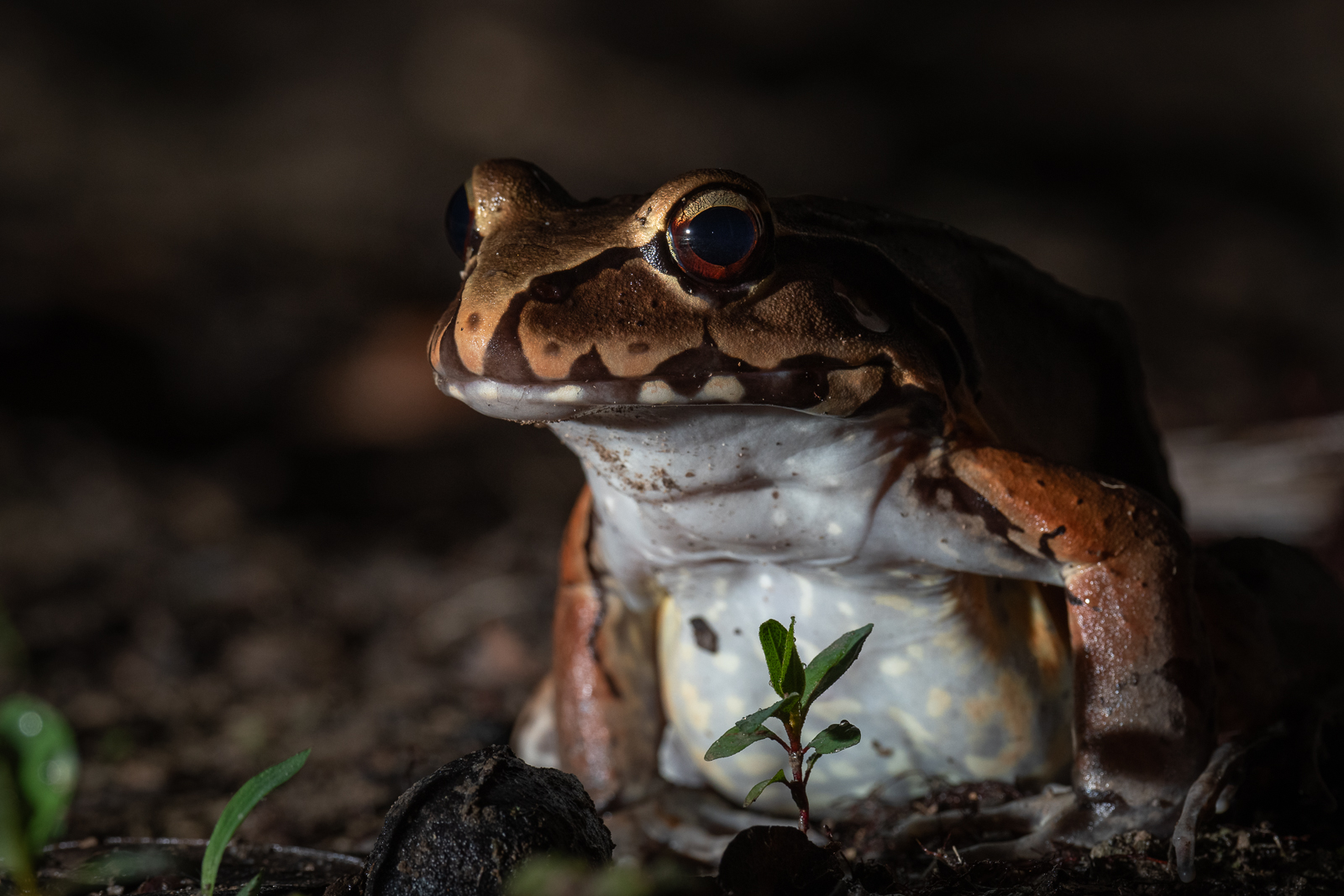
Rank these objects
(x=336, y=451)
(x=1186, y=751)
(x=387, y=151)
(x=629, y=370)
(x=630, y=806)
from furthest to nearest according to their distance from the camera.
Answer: (x=387, y=151) → (x=336, y=451) → (x=630, y=806) → (x=1186, y=751) → (x=629, y=370)

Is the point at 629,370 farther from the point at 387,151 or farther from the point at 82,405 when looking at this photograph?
the point at 387,151

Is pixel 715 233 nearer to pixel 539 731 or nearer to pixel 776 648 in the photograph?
pixel 776 648

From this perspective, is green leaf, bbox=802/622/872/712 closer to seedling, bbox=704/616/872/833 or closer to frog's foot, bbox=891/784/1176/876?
seedling, bbox=704/616/872/833

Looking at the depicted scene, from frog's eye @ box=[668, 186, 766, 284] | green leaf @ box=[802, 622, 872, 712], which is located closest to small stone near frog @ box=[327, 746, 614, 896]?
green leaf @ box=[802, 622, 872, 712]

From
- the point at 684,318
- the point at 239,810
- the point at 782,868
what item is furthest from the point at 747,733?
the point at 239,810

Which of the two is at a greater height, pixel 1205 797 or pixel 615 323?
pixel 615 323

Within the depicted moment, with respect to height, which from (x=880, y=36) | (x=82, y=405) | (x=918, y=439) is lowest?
(x=918, y=439)

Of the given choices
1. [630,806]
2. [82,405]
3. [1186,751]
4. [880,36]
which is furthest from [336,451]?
[880,36]
